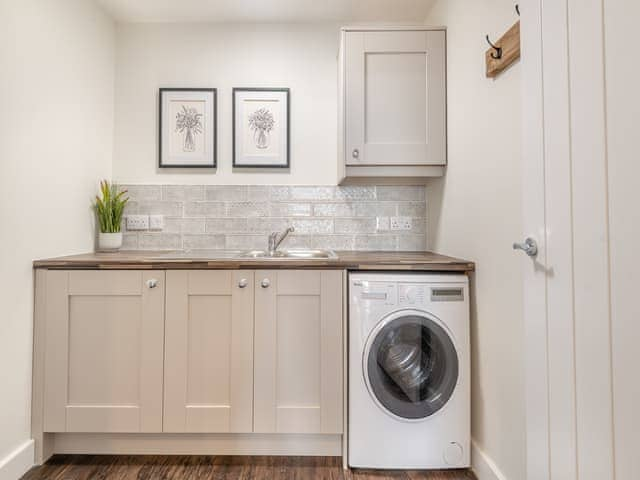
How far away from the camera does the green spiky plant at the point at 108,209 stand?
2.37m

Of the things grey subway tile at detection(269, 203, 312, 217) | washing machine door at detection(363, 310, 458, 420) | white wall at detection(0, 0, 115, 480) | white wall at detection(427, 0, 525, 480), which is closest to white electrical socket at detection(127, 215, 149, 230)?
white wall at detection(0, 0, 115, 480)

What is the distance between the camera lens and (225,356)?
1.82 meters

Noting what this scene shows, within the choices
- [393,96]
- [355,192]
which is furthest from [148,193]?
[393,96]

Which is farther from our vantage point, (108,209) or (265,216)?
(265,216)

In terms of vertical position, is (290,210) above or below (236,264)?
above

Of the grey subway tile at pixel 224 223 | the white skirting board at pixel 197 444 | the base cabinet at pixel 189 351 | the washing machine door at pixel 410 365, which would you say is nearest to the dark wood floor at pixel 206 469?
the white skirting board at pixel 197 444

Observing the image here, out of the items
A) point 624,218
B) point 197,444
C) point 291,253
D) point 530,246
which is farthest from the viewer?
point 291,253

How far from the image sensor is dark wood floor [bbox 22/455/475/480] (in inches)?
68.3

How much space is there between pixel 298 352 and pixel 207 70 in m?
2.00

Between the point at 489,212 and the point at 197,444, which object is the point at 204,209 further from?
the point at 489,212

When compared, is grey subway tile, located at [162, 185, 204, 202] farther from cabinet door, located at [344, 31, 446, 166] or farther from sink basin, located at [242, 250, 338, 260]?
cabinet door, located at [344, 31, 446, 166]

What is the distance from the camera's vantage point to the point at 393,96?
2154 millimetres

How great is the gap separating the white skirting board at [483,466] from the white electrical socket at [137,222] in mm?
2346

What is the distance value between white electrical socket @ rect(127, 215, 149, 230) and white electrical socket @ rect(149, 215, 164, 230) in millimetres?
27
